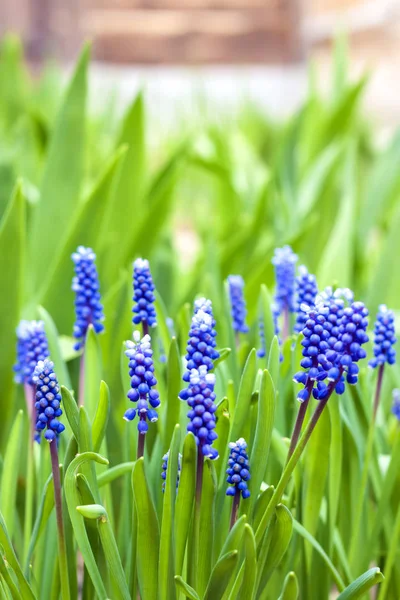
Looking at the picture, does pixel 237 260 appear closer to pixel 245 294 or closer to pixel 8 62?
pixel 245 294

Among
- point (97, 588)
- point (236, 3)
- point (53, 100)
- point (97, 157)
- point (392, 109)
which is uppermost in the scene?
point (236, 3)

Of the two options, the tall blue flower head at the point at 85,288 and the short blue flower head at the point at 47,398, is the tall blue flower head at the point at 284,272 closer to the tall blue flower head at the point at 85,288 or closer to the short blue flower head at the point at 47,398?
the tall blue flower head at the point at 85,288

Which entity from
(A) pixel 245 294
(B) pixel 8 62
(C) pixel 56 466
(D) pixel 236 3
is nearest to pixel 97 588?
(C) pixel 56 466

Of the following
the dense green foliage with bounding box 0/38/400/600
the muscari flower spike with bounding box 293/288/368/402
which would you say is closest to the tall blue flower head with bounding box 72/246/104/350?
the dense green foliage with bounding box 0/38/400/600

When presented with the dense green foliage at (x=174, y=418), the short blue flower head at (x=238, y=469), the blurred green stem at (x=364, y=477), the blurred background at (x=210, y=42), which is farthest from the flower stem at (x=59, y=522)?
the blurred background at (x=210, y=42)

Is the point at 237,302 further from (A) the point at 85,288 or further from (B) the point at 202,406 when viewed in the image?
(B) the point at 202,406

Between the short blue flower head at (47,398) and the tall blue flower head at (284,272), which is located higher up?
the tall blue flower head at (284,272)
